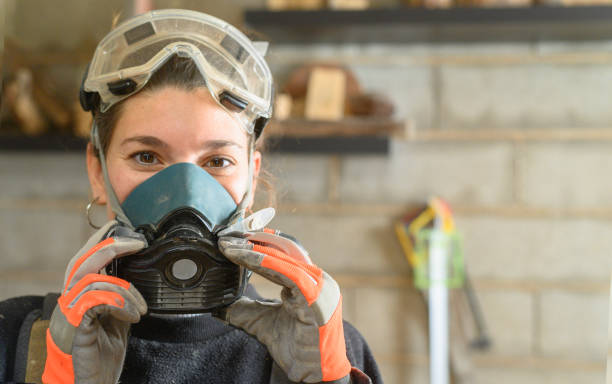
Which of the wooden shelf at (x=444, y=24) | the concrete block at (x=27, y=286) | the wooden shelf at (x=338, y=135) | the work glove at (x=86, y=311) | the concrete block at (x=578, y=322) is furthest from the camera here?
the concrete block at (x=27, y=286)

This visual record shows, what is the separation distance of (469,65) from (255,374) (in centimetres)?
160

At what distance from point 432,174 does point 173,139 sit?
146 centimetres

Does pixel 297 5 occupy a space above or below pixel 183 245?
above

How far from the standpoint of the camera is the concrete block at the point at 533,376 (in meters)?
2.11

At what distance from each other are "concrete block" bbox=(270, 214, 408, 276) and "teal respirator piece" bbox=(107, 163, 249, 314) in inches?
51.2

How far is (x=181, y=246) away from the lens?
2.55 ft

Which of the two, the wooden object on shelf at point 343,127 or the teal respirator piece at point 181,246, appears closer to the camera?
the teal respirator piece at point 181,246

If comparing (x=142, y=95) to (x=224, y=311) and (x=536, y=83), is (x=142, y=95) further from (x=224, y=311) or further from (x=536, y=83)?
(x=536, y=83)

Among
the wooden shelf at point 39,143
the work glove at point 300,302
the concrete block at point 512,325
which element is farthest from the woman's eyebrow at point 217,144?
the concrete block at point 512,325

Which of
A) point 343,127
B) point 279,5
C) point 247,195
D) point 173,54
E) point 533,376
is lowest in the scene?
point 533,376

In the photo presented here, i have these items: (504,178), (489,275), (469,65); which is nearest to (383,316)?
(489,275)

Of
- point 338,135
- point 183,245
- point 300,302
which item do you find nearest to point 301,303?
point 300,302

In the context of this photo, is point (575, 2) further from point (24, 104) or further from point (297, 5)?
point (24, 104)

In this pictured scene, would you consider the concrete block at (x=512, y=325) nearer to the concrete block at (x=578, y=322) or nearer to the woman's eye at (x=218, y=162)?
the concrete block at (x=578, y=322)
